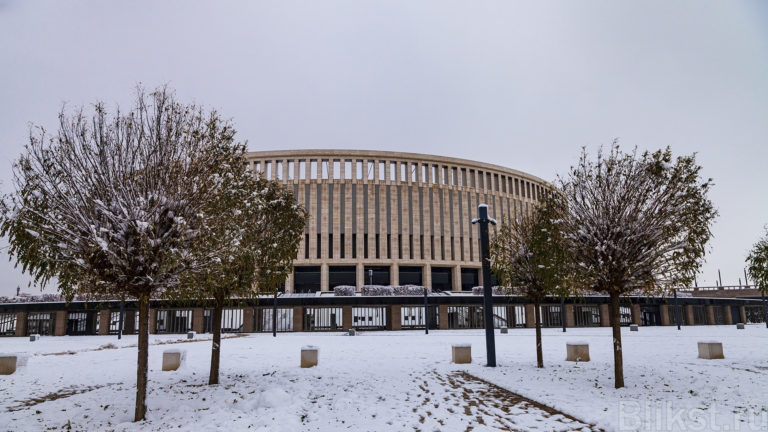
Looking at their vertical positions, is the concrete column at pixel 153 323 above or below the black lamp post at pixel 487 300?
below

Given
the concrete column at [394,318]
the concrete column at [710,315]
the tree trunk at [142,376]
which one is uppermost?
the tree trunk at [142,376]

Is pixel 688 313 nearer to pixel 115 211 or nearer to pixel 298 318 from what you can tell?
pixel 298 318

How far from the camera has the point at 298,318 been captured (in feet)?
129

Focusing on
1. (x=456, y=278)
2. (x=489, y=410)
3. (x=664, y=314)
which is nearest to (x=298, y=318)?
(x=456, y=278)

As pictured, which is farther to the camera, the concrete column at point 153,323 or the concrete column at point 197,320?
the concrete column at point 197,320

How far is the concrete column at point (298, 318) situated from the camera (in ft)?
129

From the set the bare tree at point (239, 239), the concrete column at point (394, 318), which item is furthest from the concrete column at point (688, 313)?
the bare tree at point (239, 239)

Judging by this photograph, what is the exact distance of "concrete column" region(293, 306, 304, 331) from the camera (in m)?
39.2

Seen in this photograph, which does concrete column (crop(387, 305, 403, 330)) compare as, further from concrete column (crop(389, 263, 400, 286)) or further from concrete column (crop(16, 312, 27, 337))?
concrete column (crop(16, 312, 27, 337))

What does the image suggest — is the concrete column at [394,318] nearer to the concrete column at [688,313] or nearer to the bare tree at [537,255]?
the bare tree at [537,255]

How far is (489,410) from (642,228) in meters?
5.87

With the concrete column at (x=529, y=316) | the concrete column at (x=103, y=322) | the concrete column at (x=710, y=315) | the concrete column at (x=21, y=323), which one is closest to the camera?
Result: the concrete column at (x=103, y=322)

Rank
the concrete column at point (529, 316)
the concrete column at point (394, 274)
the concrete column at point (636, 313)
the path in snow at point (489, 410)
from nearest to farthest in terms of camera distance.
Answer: the path in snow at point (489, 410), the concrete column at point (529, 316), the concrete column at point (636, 313), the concrete column at point (394, 274)

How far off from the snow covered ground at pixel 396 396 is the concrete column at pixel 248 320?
72.1 ft
